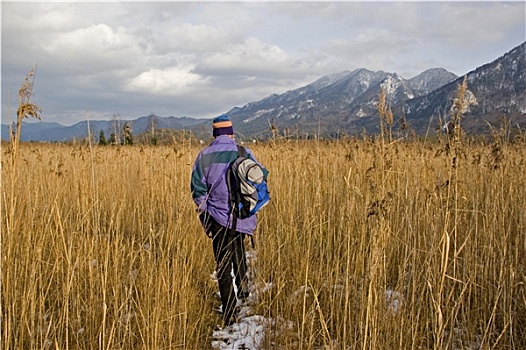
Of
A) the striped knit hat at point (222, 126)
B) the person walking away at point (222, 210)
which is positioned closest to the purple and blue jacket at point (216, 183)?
the person walking away at point (222, 210)

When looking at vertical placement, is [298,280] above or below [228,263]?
below

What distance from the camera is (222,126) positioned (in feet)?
11.0

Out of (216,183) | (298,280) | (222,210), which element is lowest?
(298,280)

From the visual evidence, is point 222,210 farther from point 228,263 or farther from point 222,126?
point 222,126

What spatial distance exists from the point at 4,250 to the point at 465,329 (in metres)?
2.94

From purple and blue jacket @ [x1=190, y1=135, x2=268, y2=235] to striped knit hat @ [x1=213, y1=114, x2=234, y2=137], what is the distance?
4.1 inches

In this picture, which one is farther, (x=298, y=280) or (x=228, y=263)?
(x=298, y=280)

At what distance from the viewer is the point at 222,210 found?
10.5 ft

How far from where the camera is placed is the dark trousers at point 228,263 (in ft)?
10.3

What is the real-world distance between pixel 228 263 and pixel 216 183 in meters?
0.64

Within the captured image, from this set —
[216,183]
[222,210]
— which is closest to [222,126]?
[216,183]

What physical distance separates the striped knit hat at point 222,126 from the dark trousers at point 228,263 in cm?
72

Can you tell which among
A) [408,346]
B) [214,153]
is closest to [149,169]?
[214,153]

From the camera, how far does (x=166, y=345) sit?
91.6 inches
